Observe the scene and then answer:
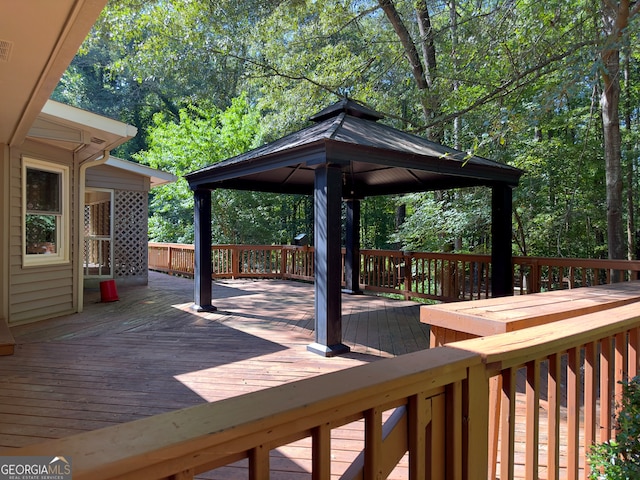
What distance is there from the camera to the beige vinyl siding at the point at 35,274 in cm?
494

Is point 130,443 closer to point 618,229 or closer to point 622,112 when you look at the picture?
point 618,229

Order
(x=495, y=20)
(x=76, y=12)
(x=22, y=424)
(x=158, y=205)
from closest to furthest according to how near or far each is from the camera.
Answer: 1. (x=76, y=12)
2. (x=22, y=424)
3. (x=495, y=20)
4. (x=158, y=205)

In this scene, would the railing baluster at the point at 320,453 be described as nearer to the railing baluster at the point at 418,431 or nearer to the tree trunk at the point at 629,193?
the railing baluster at the point at 418,431

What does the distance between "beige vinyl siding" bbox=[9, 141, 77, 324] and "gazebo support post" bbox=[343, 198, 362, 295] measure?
459 centimetres

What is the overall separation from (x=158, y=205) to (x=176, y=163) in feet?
10.3

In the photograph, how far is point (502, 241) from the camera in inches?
220

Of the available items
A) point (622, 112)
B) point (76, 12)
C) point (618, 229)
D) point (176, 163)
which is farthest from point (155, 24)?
point (622, 112)

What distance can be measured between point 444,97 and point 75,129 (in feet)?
21.5

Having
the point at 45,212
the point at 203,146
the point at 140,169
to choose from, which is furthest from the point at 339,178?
the point at 203,146

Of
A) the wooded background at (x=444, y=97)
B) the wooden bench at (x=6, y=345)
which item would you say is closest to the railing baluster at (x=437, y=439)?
the wooded background at (x=444, y=97)

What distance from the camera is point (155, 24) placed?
362 inches

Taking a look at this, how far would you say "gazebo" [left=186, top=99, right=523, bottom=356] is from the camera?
388 cm

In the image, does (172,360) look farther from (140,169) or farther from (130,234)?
(140,169)

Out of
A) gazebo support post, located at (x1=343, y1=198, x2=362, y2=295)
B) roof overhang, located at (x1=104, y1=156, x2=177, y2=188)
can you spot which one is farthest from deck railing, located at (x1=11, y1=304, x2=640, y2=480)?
roof overhang, located at (x1=104, y1=156, x2=177, y2=188)
